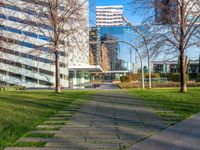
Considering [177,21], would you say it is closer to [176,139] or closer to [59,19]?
[59,19]

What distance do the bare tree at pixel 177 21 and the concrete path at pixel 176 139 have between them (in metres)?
14.8

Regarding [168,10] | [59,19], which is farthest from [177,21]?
[59,19]

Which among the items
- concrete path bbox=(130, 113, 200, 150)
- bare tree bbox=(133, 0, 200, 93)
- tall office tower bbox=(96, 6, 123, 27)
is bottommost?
concrete path bbox=(130, 113, 200, 150)

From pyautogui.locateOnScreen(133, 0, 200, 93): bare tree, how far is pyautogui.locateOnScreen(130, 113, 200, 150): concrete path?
14.8 m

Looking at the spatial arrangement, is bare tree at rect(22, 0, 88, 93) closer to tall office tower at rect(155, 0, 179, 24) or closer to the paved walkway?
tall office tower at rect(155, 0, 179, 24)

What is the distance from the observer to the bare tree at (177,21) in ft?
77.5

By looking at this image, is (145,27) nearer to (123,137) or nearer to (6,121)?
A: (6,121)

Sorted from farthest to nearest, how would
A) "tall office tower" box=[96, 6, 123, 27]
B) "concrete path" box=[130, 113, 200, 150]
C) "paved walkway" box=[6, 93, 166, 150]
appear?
1. "tall office tower" box=[96, 6, 123, 27]
2. "paved walkway" box=[6, 93, 166, 150]
3. "concrete path" box=[130, 113, 200, 150]

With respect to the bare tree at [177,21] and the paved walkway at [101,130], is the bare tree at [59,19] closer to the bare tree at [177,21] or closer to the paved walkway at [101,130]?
the bare tree at [177,21]

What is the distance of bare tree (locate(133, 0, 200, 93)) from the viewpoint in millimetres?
23625

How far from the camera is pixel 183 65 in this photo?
25156 millimetres

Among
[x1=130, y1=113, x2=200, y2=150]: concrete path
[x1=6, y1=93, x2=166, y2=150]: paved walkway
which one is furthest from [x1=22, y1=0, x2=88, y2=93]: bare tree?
[x1=130, y1=113, x2=200, y2=150]: concrete path

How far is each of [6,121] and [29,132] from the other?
2.14 meters

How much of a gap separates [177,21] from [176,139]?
674 inches
